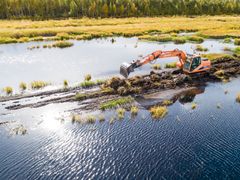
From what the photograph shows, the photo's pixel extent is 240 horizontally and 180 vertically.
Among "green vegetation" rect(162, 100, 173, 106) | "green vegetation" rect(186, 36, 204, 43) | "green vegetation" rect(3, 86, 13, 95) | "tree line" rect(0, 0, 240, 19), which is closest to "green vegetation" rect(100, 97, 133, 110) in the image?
"green vegetation" rect(162, 100, 173, 106)

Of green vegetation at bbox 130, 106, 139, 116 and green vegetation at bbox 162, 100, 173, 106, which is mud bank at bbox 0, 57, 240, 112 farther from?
green vegetation at bbox 130, 106, 139, 116

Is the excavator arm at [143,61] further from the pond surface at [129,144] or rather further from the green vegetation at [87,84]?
the pond surface at [129,144]

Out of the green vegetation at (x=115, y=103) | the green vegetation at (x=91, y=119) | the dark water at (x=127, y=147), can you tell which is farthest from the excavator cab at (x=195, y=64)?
the green vegetation at (x=91, y=119)

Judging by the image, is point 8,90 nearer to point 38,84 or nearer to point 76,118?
point 38,84

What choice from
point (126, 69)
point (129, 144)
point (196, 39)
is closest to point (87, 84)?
point (126, 69)

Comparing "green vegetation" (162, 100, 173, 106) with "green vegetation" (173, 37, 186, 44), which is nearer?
"green vegetation" (162, 100, 173, 106)

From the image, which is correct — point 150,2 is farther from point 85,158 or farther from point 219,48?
point 85,158

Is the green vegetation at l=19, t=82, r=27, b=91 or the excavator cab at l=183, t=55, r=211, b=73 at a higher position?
the excavator cab at l=183, t=55, r=211, b=73
